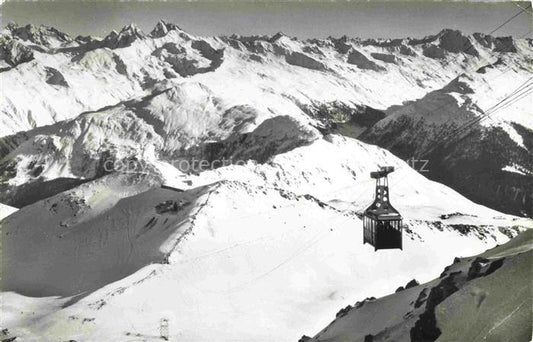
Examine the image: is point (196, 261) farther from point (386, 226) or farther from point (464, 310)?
point (464, 310)

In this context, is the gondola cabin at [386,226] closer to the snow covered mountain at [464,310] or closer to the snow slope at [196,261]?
the snow covered mountain at [464,310]

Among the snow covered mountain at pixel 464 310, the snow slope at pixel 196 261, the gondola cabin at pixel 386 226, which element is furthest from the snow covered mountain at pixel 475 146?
the snow covered mountain at pixel 464 310

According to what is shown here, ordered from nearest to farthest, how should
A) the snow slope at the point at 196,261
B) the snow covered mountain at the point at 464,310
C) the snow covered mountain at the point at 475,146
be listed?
the snow covered mountain at the point at 464,310
the snow slope at the point at 196,261
the snow covered mountain at the point at 475,146

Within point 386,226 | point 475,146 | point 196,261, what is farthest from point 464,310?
point 475,146

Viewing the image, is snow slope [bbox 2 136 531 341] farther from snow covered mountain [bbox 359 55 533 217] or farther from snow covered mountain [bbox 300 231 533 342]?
snow covered mountain [bbox 359 55 533 217]

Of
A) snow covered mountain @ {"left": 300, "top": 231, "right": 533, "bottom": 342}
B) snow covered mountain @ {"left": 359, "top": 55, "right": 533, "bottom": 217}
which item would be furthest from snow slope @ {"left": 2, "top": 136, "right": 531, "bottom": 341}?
snow covered mountain @ {"left": 359, "top": 55, "right": 533, "bottom": 217}

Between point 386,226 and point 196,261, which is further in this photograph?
point 196,261

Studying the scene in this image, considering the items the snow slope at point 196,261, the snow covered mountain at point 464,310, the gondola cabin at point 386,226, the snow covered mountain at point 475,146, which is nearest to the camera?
the snow covered mountain at point 464,310

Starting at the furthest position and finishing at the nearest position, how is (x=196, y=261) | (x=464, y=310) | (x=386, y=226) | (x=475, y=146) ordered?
1. (x=475, y=146)
2. (x=196, y=261)
3. (x=386, y=226)
4. (x=464, y=310)

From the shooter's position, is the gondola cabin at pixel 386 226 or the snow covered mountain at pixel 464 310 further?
the gondola cabin at pixel 386 226
